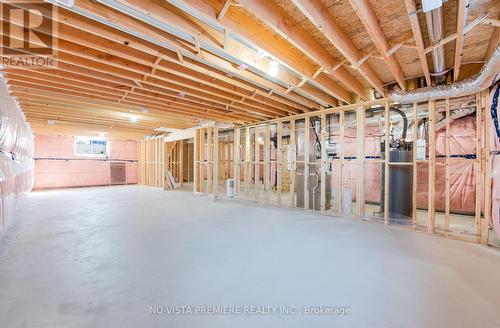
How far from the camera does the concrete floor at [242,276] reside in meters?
1.57

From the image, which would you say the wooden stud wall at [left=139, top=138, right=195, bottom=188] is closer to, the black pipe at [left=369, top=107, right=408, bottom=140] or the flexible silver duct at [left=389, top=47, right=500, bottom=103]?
the black pipe at [left=369, top=107, right=408, bottom=140]

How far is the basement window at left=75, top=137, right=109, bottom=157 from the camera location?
9859 millimetres

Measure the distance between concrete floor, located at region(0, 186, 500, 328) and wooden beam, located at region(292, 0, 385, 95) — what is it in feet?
7.69

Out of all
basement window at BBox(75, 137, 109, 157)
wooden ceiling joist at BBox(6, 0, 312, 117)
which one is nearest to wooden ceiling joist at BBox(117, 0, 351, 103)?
wooden ceiling joist at BBox(6, 0, 312, 117)

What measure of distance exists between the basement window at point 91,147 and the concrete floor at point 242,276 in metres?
7.39

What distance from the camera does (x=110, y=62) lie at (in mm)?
2857

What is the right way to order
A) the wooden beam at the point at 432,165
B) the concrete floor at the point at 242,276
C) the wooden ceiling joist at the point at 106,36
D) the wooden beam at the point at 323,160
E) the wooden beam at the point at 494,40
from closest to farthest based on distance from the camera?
1. the concrete floor at the point at 242,276
2. the wooden ceiling joist at the point at 106,36
3. the wooden beam at the point at 494,40
4. the wooden beam at the point at 432,165
5. the wooden beam at the point at 323,160

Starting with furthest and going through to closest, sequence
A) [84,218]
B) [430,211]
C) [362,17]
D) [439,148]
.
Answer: [439,148] < [84,218] < [430,211] < [362,17]

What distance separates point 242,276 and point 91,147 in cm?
1100

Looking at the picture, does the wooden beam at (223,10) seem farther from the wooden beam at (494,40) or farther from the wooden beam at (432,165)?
the wooden beam at (432,165)

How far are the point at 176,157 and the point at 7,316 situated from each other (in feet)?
32.7

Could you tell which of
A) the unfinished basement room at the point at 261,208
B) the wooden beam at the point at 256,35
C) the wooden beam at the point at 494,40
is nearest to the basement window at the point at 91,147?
the unfinished basement room at the point at 261,208

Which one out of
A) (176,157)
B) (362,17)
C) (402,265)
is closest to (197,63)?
(362,17)

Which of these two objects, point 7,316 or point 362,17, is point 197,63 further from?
point 7,316
